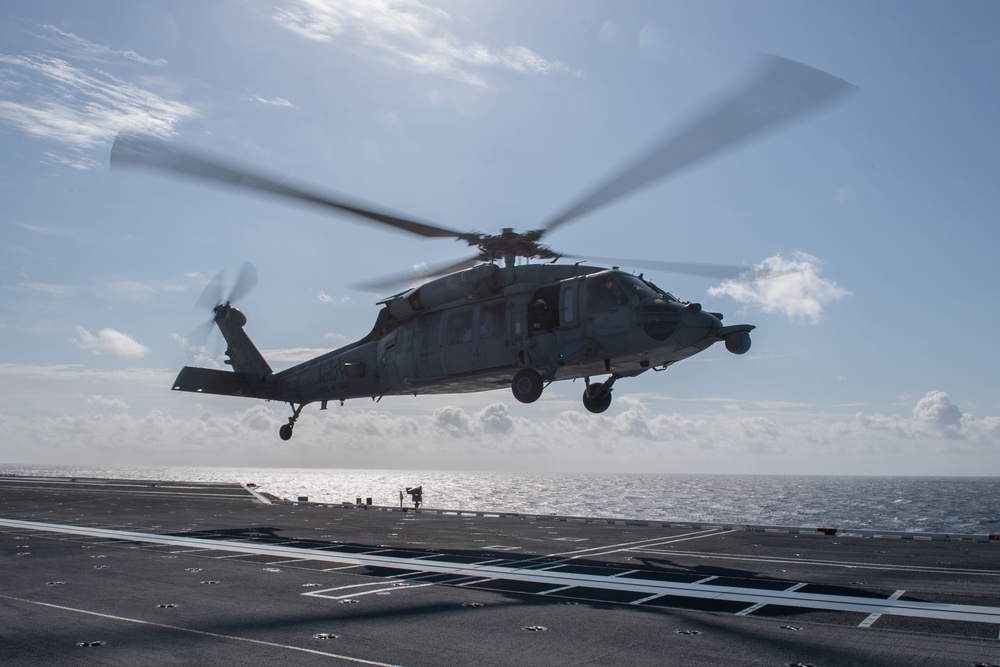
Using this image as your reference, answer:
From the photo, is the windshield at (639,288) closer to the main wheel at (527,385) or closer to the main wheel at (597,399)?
the main wheel at (527,385)

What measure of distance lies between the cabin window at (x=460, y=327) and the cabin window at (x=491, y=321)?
44cm

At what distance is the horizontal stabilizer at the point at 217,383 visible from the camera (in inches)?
1028

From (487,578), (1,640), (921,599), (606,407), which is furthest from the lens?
(606,407)

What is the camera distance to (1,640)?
8.80 meters

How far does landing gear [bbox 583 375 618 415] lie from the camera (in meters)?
21.2

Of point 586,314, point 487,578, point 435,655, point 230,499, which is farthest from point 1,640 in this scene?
point 230,499

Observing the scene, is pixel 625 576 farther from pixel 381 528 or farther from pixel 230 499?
pixel 230 499

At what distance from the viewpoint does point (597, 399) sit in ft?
70.0

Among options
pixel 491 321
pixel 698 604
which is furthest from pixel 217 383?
pixel 698 604

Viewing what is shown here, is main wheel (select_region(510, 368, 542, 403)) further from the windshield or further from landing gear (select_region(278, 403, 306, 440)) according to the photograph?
landing gear (select_region(278, 403, 306, 440))

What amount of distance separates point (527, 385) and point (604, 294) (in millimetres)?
3201

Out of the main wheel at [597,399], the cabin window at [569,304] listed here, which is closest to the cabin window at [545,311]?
the cabin window at [569,304]

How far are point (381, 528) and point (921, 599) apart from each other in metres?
16.2

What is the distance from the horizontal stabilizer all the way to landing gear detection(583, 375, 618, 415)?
13.3 metres
